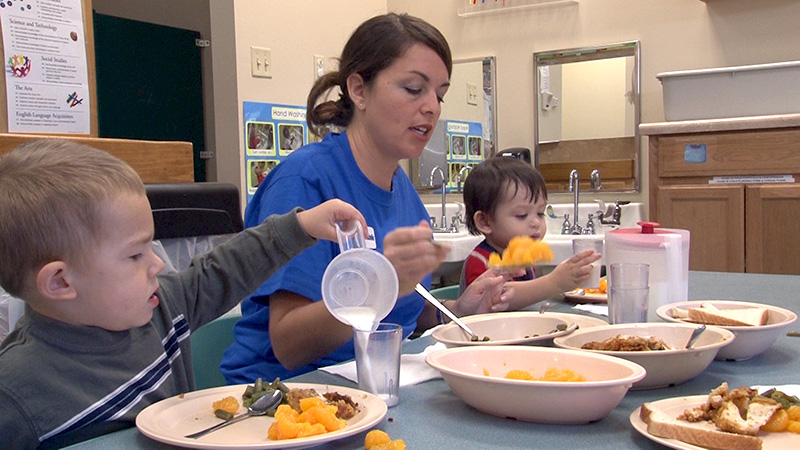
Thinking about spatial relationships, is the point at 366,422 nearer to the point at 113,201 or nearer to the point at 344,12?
the point at 113,201

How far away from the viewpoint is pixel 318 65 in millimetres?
3955

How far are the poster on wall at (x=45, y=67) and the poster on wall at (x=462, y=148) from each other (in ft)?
9.51

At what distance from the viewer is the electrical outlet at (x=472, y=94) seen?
4.24m

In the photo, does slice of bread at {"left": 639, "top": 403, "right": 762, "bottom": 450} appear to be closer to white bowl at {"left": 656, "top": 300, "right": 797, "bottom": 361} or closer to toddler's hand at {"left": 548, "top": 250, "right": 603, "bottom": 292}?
white bowl at {"left": 656, "top": 300, "right": 797, "bottom": 361}

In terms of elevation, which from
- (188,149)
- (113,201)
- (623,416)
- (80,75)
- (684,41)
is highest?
(684,41)

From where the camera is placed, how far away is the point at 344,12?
4.18 meters

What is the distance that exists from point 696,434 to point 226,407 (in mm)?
531

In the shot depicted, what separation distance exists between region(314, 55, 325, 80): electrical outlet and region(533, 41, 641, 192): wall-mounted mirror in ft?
4.03

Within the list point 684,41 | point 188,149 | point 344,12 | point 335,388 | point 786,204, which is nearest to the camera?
point 335,388

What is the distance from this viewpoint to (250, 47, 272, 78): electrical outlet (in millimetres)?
3541

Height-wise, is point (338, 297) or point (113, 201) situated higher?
point (113, 201)

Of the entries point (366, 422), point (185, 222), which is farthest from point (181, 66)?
point (366, 422)

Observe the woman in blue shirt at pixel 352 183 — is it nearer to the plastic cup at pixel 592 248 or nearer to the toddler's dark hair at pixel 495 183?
the plastic cup at pixel 592 248

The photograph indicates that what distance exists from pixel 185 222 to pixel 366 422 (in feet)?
2.97
